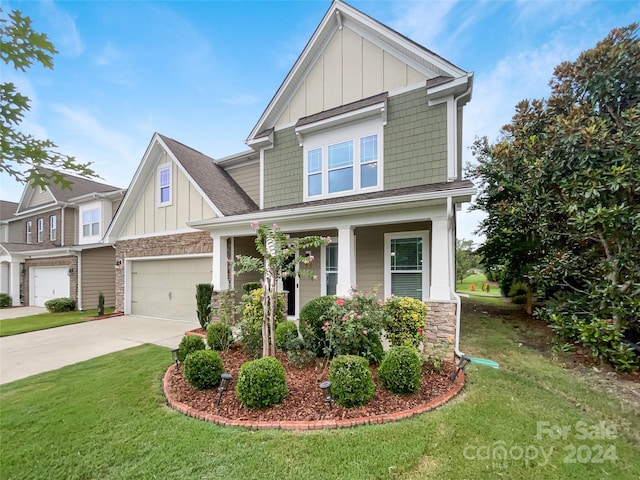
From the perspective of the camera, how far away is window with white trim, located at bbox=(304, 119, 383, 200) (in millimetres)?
8188

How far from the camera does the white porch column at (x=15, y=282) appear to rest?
16.8m

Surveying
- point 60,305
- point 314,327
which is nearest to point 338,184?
point 314,327

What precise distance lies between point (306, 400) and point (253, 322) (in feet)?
7.88

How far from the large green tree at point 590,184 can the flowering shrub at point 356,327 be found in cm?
374

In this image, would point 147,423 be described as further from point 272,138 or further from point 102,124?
point 272,138

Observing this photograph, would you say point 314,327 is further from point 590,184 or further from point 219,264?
point 590,184

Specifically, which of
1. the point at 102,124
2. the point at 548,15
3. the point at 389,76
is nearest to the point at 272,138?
the point at 389,76

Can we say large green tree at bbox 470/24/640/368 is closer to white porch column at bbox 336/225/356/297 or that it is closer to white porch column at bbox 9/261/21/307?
white porch column at bbox 336/225/356/297

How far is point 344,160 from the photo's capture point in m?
8.64

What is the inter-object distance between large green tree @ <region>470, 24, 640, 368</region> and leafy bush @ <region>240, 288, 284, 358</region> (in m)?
5.76

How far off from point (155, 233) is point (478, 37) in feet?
41.3

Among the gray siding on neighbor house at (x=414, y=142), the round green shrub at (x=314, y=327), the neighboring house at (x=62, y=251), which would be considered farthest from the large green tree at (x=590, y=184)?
the neighboring house at (x=62, y=251)

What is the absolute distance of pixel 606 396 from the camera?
13.8 feet

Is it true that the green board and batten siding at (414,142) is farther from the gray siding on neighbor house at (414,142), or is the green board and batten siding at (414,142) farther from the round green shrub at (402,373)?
the round green shrub at (402,373)
